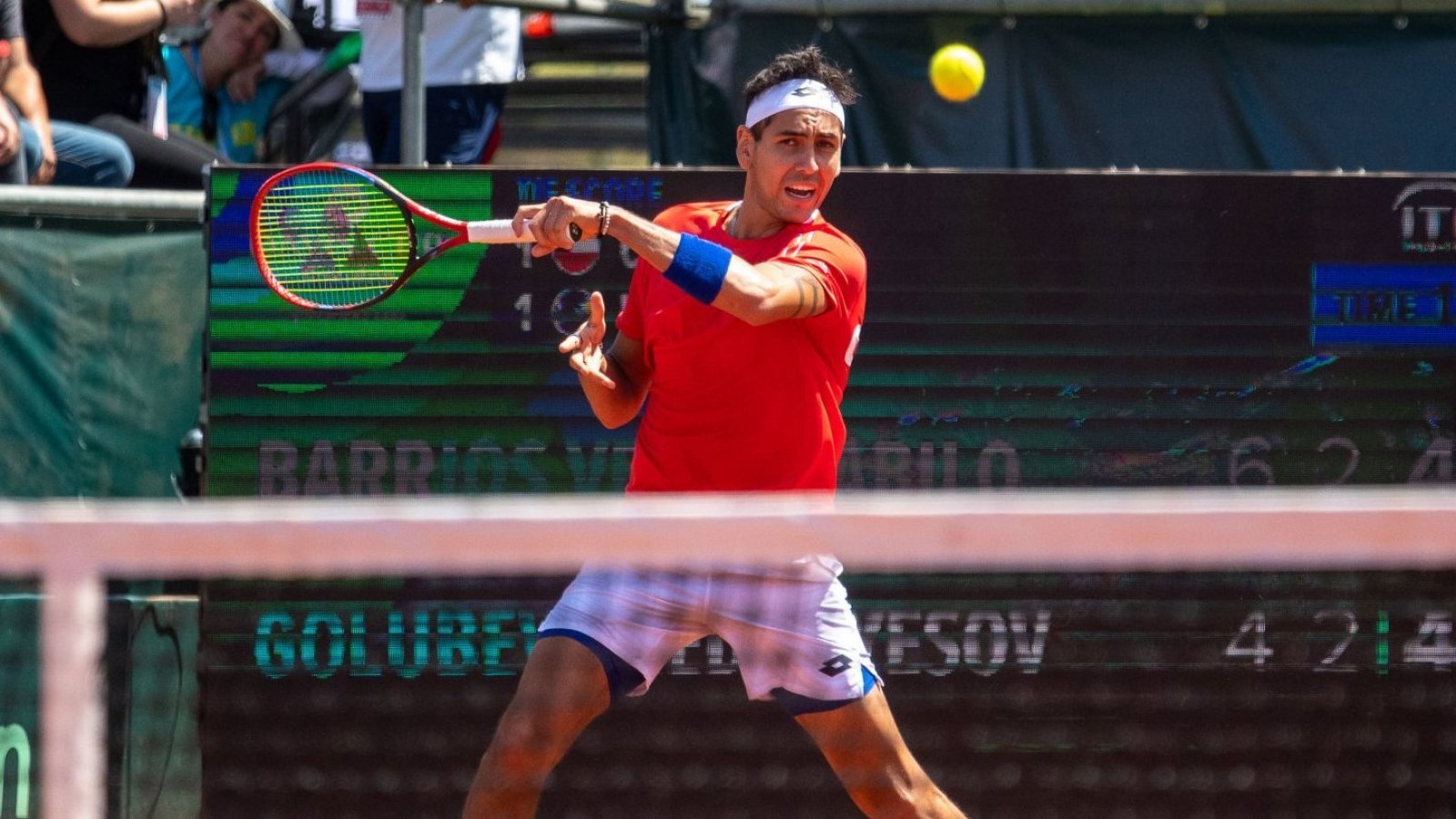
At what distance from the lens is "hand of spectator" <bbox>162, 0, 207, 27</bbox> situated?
6148 millimetres

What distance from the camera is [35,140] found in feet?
18.5

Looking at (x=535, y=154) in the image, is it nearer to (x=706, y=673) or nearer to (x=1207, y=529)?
(x=706, y=673)

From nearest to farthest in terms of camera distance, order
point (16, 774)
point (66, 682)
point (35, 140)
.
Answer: point (66, 682), point (16, 774), point (35, 140)

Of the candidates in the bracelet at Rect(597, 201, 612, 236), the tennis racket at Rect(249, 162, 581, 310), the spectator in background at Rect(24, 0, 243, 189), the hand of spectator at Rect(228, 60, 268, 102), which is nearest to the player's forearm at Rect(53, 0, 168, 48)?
the spectator in background at Rect(24, 0, 243, 189)

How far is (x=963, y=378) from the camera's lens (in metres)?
4.78

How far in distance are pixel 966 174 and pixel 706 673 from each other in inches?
52.8

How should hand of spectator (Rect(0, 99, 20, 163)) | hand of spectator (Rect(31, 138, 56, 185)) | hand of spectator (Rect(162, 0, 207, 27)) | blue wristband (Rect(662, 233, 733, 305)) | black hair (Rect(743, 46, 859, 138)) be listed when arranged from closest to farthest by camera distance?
blue wristband (Rect(662, 233, 733, 305)) < black hair (Rect(743, 46, 859, 138)) < hand of spectator (Rect(0, 99, 20, 163)) < hand of spectator (Rect(31, 138, 56, 185)) < hand of spectator (Rect(162, 0, 207, 27))

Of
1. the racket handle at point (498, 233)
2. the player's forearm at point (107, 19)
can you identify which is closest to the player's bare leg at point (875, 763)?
the racket handle at point (498, 233)

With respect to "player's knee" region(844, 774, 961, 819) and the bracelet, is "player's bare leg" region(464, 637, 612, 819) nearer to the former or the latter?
"player's knee" region(844, 774, 961, 819)

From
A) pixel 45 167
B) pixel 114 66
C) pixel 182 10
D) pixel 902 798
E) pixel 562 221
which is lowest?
pixel 902 798

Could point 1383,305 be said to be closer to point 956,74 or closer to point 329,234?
point 956,74

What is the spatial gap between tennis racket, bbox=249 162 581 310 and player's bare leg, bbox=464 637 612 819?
3.53 feet

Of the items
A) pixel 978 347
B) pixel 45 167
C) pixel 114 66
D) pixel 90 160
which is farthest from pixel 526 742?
pixel 114 66

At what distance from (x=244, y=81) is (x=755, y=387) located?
3834mm
